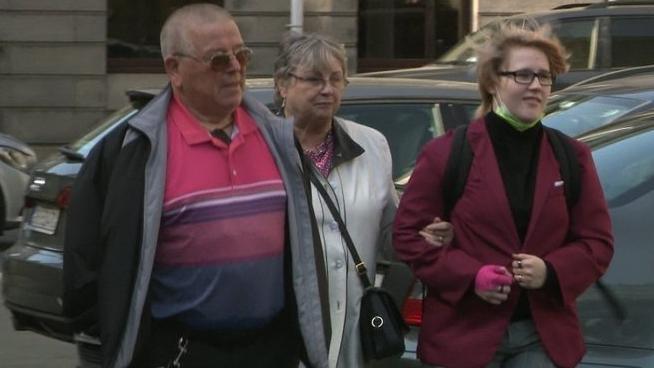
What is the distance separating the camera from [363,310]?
14.5ft

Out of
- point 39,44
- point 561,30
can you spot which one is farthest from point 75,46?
point 561,30

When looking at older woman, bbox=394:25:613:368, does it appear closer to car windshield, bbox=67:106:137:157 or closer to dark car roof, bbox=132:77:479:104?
dark car roof, bbox=132:77:479:104

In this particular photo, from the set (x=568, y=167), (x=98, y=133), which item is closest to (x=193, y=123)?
(x=568, y=167)

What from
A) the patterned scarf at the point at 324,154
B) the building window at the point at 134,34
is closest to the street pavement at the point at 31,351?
the patterned scarf at the point at 324,154

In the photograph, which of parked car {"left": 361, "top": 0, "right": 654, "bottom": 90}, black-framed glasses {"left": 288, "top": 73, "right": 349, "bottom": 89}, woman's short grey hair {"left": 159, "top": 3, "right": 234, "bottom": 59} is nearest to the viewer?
woman's short grey hair {"left": 159, "top": 3, "right": 234, "bottom": 59}

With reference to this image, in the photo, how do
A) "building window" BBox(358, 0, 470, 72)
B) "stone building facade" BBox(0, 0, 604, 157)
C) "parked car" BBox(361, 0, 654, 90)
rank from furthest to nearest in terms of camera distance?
1. "building window" BBox(358, 0, 470, 72)
2. "stone building facade" BBox(0, 0, 604, 157)
3. "parked car" BBox(361, 0, 654, 90)

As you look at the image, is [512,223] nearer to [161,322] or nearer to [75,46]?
[161,322]

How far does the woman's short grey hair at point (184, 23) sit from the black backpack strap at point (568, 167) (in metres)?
1.05

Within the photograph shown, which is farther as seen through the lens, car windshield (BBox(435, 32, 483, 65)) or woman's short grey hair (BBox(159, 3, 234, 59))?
car windshield (BBox(435, 32, 483, 65))

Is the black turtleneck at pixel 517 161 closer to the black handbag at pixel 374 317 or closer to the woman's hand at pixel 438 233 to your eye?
the woman's hand at pixel 438 233

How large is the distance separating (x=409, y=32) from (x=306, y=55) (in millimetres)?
15704

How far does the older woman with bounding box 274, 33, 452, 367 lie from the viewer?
14.4ft

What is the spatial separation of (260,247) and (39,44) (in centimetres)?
1622

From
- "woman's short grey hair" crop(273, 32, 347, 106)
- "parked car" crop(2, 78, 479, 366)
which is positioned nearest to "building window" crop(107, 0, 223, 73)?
"parked car" crop(2, 78, 479, 366)
